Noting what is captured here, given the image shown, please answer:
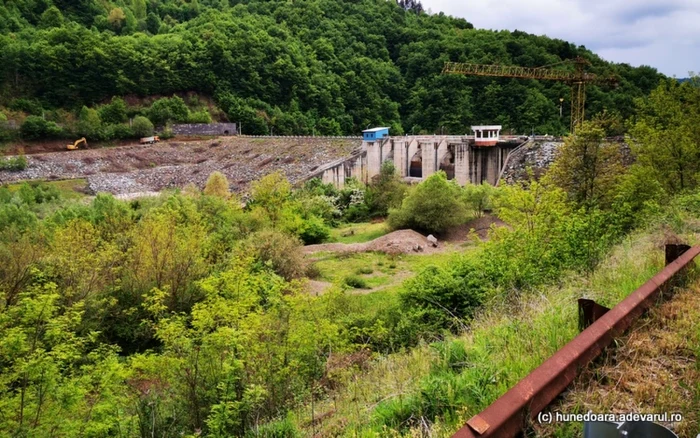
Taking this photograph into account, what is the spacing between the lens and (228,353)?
7.86 m

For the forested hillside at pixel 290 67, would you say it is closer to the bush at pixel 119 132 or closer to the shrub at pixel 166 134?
the bush at pixel 119 132

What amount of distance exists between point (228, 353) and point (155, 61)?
277 feet

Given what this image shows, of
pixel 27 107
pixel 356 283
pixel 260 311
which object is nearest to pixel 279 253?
pixel 356 283

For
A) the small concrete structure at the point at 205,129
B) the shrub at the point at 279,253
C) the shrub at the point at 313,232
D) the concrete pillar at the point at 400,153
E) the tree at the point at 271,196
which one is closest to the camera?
the shrub at the point at 279,253

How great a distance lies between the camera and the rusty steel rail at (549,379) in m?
2.39

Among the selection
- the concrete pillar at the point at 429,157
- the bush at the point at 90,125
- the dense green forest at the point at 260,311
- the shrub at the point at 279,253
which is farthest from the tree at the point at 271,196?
the bush at the point at 90,125

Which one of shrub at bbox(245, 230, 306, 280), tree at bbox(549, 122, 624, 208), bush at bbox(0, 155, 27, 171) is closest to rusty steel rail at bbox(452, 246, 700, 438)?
tree at bbox(549, 122, 624, 208)

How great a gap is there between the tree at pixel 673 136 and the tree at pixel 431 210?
50.0 ft

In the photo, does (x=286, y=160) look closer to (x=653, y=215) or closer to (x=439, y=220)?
(x=439, y=220)

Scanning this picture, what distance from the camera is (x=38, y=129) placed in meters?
60.2

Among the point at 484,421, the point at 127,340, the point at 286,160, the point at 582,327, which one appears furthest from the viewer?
the point at 286,160

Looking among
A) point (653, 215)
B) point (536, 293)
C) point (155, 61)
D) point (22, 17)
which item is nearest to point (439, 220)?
point (653, 215)

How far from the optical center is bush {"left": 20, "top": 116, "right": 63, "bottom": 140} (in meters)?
59.5

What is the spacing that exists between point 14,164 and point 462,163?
4519 cm
